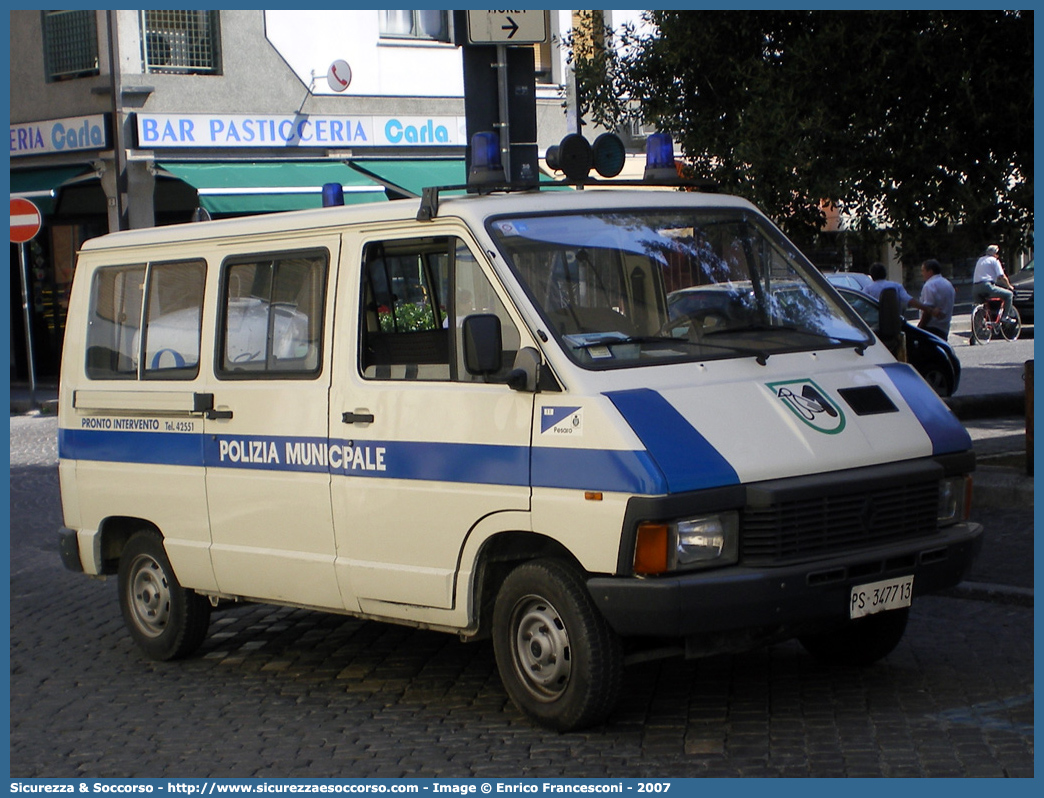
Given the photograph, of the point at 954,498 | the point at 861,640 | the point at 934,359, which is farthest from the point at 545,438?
the point at 934,359

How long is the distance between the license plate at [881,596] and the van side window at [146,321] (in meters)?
3.38

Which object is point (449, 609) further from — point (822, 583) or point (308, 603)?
point (822, 583)

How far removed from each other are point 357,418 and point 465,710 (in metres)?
1.32

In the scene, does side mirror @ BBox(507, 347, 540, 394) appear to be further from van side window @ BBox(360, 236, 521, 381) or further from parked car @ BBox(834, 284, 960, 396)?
parked car @ BBox(834, 284, 960, 396)

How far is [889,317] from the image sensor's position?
22.5 feet

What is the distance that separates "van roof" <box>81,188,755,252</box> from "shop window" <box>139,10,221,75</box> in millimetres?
18637

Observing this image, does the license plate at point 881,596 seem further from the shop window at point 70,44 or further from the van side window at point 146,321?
the shop window at point 70,44

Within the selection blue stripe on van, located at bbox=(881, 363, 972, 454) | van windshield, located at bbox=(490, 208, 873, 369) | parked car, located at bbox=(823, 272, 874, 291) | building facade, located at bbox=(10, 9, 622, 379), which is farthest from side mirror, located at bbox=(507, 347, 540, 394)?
building facade, located at bbox=(10, 9, 622, 379)

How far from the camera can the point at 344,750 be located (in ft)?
19.4

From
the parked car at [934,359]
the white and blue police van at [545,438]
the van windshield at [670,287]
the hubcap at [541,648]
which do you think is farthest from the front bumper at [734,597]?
the parked car at [934,359]

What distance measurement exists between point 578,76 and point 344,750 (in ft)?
24.8

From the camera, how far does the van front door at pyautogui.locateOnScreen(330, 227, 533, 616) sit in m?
6.00

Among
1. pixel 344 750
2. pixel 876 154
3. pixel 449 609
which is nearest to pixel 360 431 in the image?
pixel 449 609

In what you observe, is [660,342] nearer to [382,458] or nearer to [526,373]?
[526,373]
